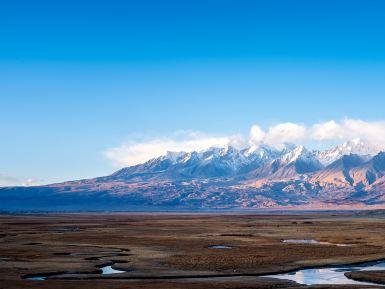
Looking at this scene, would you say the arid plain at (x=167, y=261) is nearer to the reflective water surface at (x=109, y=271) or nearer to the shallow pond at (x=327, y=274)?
the reflective water surface at (x=109, y=271)

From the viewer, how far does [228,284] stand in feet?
158

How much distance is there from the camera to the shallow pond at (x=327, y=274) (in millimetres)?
51188

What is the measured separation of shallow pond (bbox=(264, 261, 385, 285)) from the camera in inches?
2015

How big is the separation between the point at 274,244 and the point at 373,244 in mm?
14485

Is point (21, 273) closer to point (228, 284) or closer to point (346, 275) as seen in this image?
point (228, 284)

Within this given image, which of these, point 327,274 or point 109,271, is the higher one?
point 109,271

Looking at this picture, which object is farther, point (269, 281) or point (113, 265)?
point (113, 265)

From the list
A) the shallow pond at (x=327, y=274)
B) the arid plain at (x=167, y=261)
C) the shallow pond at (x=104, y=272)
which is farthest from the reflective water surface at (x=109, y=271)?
the shallow pond at (x=327, y=274)

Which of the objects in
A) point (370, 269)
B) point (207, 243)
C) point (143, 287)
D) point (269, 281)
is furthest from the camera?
point (207, 243)

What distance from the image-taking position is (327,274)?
56281 mm

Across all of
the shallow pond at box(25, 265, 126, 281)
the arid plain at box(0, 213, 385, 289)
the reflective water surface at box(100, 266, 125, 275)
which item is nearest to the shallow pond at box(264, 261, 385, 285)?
the arid plain at box(0, 213, 385, 289)

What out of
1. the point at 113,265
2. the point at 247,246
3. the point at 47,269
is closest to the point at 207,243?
the point at 247,246

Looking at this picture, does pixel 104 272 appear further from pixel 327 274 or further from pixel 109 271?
pixel 327 274

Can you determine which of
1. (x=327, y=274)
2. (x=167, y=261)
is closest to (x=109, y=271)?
(x=167, y=261)
